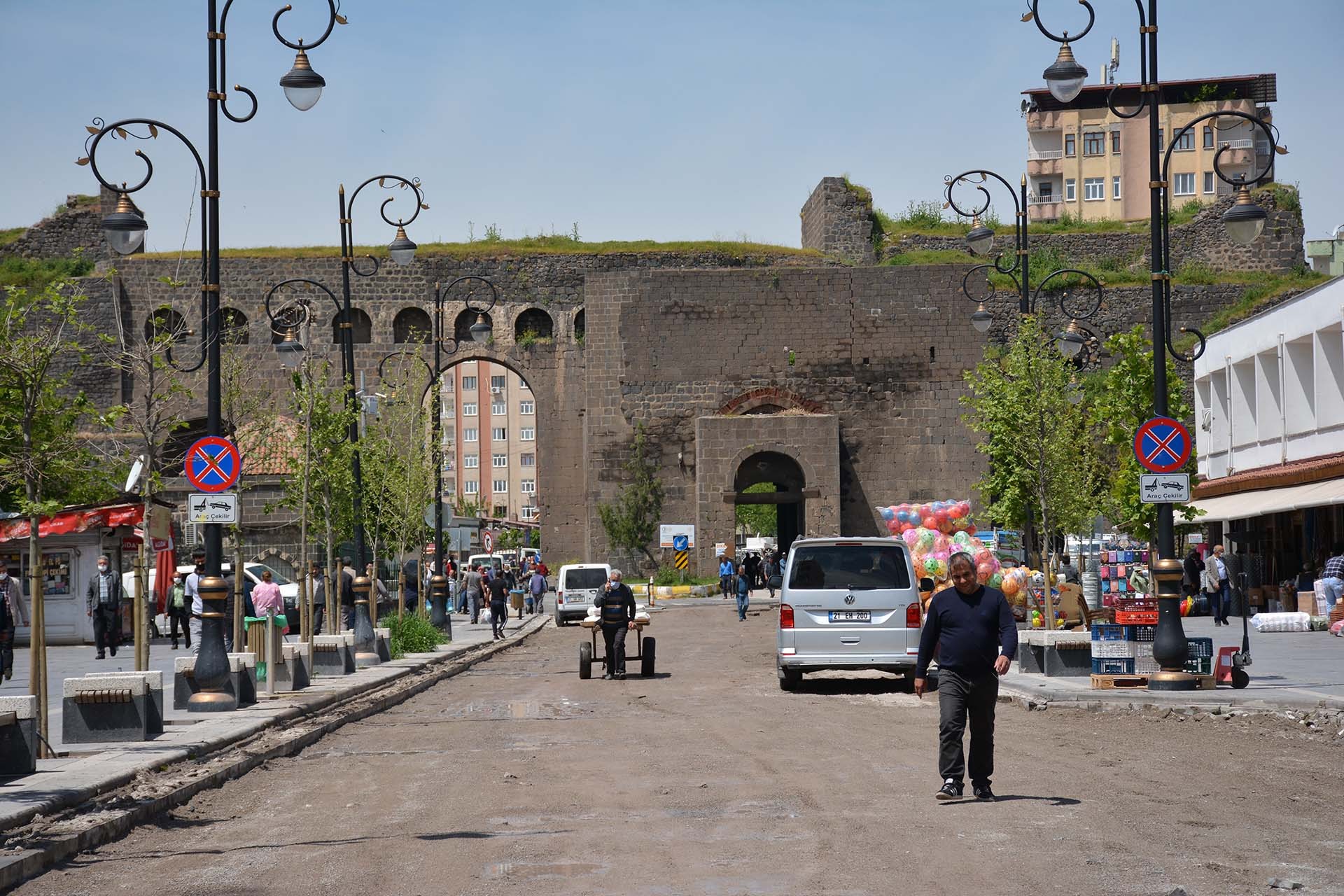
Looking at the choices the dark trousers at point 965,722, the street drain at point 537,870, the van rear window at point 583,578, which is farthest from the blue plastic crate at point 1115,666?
the van rear window at point 583,578

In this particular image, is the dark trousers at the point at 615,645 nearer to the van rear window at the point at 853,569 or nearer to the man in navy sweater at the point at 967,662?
the van rear window at the point at 853,569

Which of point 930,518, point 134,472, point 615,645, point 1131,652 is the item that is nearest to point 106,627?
point 615,645

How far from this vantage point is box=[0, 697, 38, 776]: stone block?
10312 millimetres

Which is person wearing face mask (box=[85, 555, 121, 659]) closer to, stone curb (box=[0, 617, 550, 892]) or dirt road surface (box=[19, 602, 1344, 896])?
stone curb (box=[0, 617, 550, 892])

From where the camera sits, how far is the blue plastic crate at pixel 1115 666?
16312 mm

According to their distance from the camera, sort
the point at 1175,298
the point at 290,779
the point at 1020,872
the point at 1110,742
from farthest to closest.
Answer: the point at 1175,298
the point at 1110,742
the point at 290,779
the point at 1020,872

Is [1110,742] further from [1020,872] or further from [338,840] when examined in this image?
[338,840]

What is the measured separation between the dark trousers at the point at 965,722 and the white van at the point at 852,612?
26.7 ft

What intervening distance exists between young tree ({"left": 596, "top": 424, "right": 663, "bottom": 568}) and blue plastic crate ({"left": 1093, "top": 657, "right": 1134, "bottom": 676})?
36.3m

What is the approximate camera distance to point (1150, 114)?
16.3 meters

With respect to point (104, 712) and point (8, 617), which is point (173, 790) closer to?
point (104, 712)

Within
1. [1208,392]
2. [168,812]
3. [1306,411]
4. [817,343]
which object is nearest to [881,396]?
[817,343]

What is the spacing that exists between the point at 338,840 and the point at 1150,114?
1198 cm

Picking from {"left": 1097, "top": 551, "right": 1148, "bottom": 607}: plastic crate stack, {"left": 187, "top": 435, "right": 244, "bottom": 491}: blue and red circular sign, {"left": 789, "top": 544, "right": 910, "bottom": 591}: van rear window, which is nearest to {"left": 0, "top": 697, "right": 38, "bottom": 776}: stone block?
{"left": 187, "top": 435, "right": 244, "bottom": 491}: blue and red circular sign
